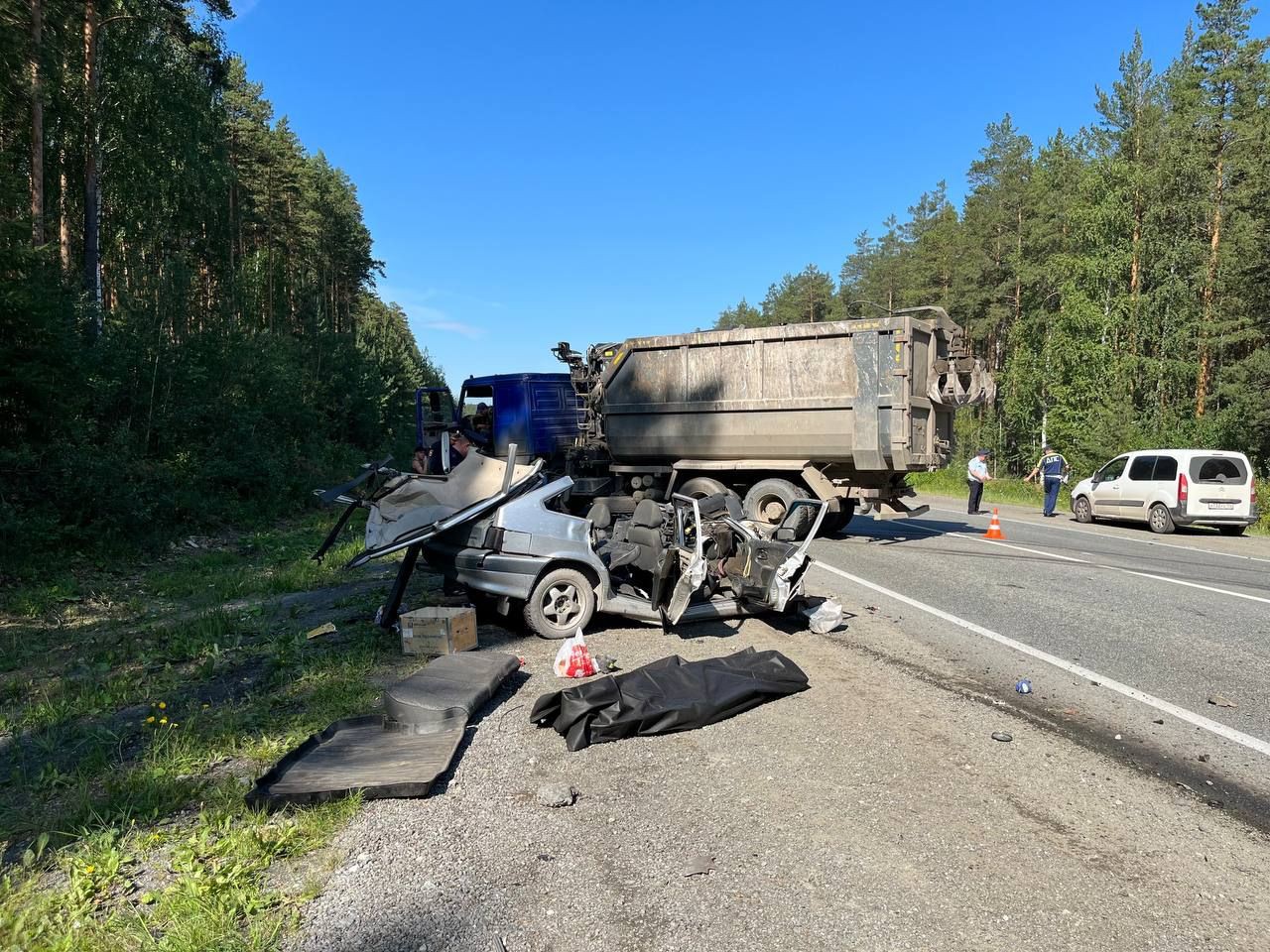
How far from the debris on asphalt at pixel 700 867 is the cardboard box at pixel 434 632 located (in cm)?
A: 321

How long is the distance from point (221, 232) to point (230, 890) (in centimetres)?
3023

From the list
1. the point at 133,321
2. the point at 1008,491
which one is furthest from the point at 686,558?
the point at 1008,491

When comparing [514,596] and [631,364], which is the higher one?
[631,364]

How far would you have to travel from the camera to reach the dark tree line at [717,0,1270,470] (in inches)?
971

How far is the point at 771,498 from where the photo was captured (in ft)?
40.1

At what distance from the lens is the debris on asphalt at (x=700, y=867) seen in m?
2.99

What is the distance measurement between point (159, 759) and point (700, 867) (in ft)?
9.85

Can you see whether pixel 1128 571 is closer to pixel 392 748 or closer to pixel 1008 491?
pixel 392 748

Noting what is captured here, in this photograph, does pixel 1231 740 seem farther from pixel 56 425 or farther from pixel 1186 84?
pixel 1186 84

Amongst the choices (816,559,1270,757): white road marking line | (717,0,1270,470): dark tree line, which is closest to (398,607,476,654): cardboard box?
(816,559,1270,757): white road marking line

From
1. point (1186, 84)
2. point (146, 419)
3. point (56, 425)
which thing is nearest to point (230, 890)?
point (56, 425)

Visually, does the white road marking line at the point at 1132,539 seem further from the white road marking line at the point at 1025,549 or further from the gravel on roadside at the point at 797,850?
the gravel on roadside at the point at 797,850

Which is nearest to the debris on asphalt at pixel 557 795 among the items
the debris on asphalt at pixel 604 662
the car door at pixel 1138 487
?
the debris on asphalt at pixel 604 662

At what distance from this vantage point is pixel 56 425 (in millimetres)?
10781
